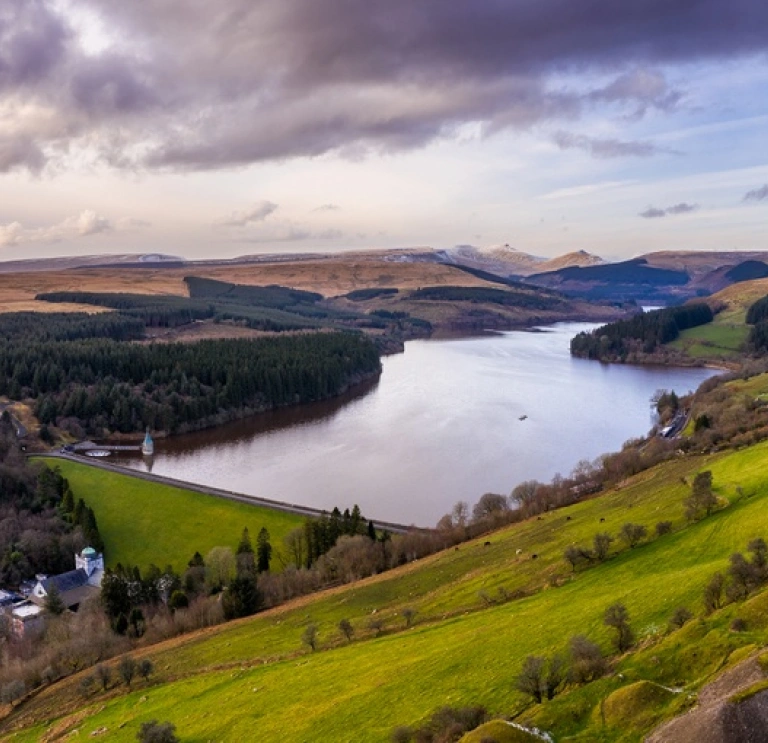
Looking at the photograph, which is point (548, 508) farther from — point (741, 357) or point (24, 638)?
point (741, 357)

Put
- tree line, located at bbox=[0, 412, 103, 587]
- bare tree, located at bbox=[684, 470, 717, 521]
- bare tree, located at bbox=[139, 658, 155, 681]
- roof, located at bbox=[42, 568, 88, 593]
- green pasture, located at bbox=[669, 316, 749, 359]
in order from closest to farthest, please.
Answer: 1. bare tree, located at bbox=[139, 658, 155, 681]
2. bare tree, located at bbox=[684, 470, 717, 521]
3. roof, located at bbox=[42, 568, 88, 593]
4. tree line, located at bbox=[0, 412, 103, 587]
5. green pasture, located at bbox=[669, 316, 749, 359]

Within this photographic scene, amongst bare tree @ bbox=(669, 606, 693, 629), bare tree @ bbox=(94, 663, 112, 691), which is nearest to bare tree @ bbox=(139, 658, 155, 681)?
bare tree @ bbox=(94, 663, 112, 691)

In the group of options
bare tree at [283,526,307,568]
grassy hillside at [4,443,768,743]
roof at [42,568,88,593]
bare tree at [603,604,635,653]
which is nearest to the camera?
grassy hillside at [4,443,768,743]

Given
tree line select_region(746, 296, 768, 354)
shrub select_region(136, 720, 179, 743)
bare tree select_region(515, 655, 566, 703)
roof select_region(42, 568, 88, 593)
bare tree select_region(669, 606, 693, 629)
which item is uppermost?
tree line select_region(746, 296, 768, 354)

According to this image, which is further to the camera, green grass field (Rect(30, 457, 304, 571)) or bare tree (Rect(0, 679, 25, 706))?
green grass field (Rect(30, 457, 304, 571))

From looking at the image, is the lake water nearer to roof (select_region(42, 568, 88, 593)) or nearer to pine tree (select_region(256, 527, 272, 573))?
pine tree (select_region(256, 527, 272, 573))

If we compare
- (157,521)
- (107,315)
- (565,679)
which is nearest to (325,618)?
(565,679)

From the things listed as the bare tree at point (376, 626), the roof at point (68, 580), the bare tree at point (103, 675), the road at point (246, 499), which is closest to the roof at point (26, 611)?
the roof at point (68, 580)

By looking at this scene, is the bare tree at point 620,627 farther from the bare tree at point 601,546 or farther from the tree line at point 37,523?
the tree line at point 37,523
